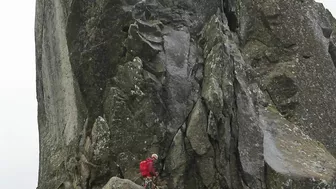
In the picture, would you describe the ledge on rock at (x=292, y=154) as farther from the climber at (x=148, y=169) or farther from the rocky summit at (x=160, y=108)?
the climber at (x=148, y=169)

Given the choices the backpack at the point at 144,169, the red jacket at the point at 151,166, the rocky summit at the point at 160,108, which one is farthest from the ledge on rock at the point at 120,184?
the red jacket at the point at 151,166

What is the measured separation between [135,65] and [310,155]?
9.22 m

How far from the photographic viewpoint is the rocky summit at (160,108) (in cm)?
2261

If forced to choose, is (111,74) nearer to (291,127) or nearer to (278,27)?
(291,127)

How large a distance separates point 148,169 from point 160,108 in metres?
3.22

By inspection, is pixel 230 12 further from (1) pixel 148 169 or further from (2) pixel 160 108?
(1) pixel 148 169

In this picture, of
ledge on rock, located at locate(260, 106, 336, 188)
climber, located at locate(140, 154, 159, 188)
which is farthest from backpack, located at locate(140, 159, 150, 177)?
ledge on rock, located at locate(260, 106, 336, 188)

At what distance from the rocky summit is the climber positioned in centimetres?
78

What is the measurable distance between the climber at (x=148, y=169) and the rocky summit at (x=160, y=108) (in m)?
0.78

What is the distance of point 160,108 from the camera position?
23250mm

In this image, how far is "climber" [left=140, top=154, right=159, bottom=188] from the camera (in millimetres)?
21031

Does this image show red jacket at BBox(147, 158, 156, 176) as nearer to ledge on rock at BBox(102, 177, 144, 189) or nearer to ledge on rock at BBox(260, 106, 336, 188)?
ledge on rock at BBox(102, 177, 144, 189)

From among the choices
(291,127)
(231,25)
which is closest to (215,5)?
(231,25)

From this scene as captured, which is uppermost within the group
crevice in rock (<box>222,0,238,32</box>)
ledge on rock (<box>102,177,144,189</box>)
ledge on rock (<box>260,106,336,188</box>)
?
crevice in rock (<box>222,0,238,32</box>)
